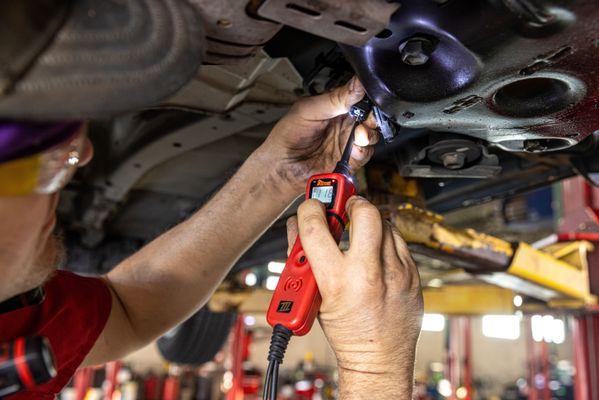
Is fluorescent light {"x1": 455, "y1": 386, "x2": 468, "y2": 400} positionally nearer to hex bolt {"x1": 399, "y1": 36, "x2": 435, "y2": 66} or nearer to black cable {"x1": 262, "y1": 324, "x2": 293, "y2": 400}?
black cable {"x1": 262, "y1": 324, "x2": 293, "y2": 400}

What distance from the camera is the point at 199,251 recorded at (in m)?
1.04

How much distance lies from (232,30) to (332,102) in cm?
29

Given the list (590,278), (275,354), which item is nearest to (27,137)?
(275,354)

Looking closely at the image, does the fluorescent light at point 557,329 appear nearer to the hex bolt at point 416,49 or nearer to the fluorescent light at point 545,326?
the fluorescent light at point 545,326

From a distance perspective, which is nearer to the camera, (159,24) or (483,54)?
(159,24)

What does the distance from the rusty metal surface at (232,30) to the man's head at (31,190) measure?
18 centimetres

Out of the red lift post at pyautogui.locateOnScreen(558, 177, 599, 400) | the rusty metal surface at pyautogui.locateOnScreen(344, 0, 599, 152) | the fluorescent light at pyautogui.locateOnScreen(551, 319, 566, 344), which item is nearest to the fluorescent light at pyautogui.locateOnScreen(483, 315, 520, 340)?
the fluorescent light at pyautogui.locateOnScreen(551, 319, 566, 344)

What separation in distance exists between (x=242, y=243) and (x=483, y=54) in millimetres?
609

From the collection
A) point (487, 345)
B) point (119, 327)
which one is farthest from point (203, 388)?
point (119, 327)

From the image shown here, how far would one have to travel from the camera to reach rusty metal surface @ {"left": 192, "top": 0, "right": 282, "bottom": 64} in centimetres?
56

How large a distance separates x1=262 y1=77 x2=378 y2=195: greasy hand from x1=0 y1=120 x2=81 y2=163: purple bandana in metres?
0.48

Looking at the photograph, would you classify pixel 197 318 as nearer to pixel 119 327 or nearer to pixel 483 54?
pixel 119 327

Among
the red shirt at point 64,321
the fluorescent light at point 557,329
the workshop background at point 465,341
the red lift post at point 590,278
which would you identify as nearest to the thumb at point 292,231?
the red shirt at point 64,321

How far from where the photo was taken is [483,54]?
24.6 inches
